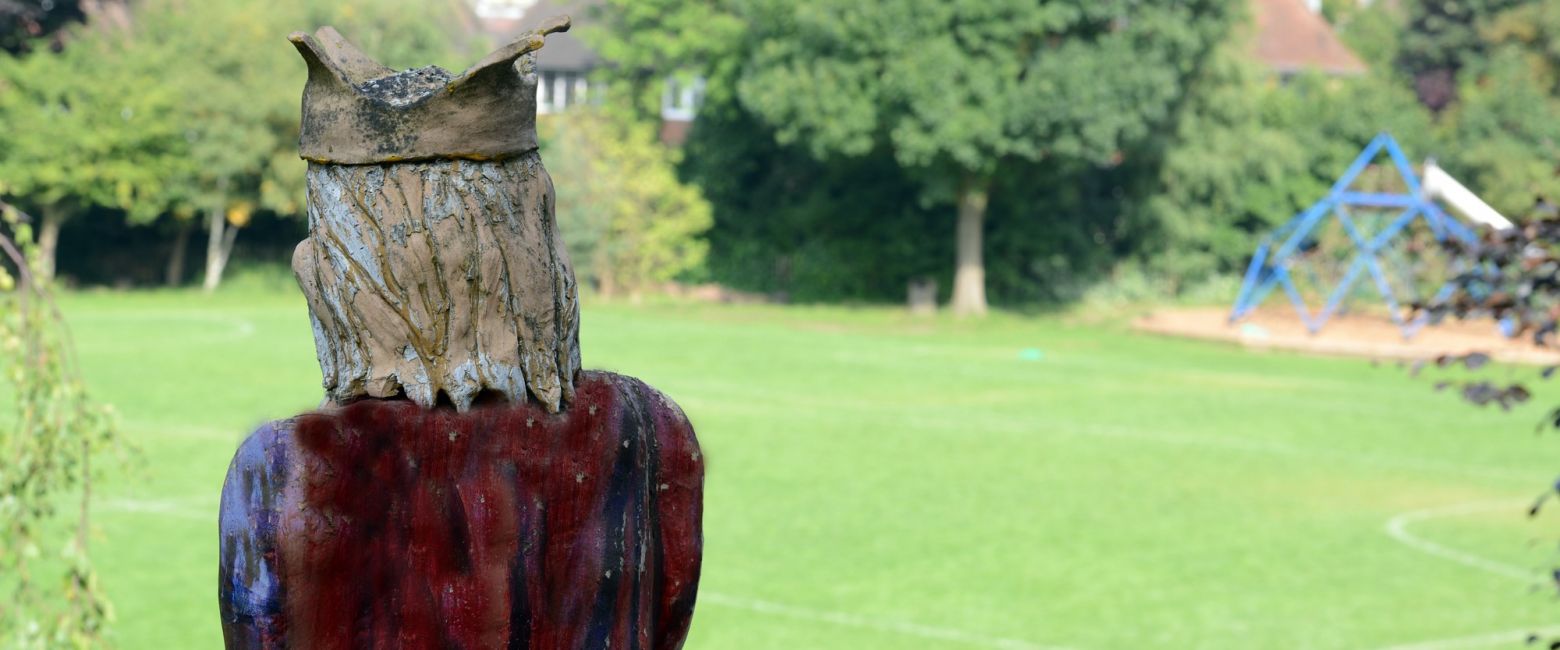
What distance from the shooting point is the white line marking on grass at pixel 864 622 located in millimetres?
11828

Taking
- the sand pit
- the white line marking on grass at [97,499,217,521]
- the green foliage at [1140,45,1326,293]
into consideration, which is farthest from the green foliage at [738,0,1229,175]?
the white line marking on grass at [97,499,217,521]

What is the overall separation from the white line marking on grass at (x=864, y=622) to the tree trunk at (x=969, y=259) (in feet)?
78.4

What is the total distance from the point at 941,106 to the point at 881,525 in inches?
721

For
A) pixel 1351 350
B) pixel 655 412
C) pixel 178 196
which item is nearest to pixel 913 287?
pixel 1351 350

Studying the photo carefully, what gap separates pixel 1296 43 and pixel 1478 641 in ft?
152

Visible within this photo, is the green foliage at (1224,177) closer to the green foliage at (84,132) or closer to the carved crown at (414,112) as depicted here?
the green foliage at (84,132)

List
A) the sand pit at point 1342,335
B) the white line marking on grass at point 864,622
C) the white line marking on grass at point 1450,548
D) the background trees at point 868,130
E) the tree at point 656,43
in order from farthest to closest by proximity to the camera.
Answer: the tree at point 656,43
the background trees at point 868,130
the sand pit at point 1342,335
the white line marking on grass at point 1450,548
the white line marking on grass at point 864,622

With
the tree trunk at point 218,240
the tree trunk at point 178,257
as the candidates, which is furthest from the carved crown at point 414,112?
the tree trunk at point 178,257

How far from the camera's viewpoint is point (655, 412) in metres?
2.77

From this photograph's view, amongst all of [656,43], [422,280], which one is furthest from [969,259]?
[422,280]

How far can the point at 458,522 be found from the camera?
2.53 meters

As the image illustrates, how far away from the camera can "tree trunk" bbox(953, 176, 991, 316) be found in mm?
36219

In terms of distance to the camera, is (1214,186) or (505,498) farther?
(1214,186)

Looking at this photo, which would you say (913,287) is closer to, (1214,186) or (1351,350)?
(1214,186)
